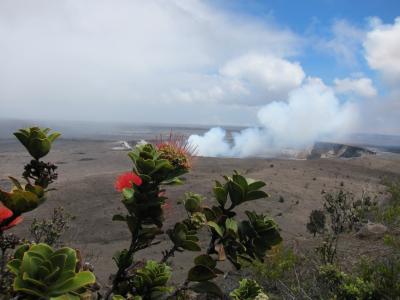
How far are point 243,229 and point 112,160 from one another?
52267 mm

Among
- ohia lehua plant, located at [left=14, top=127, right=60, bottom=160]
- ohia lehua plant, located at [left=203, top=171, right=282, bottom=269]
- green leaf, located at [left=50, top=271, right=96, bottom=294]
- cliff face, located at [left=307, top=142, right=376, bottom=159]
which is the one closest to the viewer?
green leaf, located at [left=50, top=271, right=96, bottom=294]

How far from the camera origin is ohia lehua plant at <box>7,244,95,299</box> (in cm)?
122

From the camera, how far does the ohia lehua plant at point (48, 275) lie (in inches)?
48.1

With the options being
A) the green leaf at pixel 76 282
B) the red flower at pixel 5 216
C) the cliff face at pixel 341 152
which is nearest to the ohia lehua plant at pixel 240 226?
the green leaf at pixel 76 282

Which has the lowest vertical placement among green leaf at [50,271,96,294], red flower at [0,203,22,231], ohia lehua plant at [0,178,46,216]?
green leaf at [50,271,96,294]

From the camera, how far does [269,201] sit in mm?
27703

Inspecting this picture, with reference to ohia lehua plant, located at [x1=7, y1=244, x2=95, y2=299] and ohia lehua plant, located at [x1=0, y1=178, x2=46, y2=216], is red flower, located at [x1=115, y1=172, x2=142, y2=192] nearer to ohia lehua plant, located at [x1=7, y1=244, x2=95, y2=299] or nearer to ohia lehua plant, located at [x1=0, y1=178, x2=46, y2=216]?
ohia lehua plant, located at [x1=0, y1=178, x2=46, y2=216]

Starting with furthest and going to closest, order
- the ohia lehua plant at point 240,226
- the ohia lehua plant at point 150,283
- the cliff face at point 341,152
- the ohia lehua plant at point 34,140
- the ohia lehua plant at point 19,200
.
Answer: the cliff face at point 341,152, the ohia lehua plant at point 240,226, the ohia lehua plant at point 150,283, the ohia lehua plant at point 34,140, the ohia lehua plant at point 19,200

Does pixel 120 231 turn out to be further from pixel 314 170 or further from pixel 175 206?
pixel 314 170

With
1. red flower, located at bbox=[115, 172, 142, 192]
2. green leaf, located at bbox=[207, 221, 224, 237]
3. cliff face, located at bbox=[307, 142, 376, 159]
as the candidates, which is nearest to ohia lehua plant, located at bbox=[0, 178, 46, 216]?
red flower, located at bbox=[115, 172, 142, 192]

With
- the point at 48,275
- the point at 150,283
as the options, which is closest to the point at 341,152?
the point at 150,283

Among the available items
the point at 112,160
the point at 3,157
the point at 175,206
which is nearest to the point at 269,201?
the point at 175,206

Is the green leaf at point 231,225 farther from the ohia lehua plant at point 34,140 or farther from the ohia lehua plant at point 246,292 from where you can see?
the ohia lehua plant at point 34,140

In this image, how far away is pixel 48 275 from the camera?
123 cm
